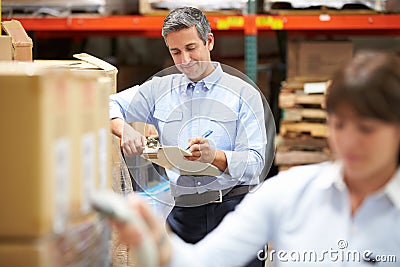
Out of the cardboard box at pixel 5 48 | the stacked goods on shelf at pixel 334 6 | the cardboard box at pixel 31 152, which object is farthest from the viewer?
the stacked goods on shelf at pixel 334 6

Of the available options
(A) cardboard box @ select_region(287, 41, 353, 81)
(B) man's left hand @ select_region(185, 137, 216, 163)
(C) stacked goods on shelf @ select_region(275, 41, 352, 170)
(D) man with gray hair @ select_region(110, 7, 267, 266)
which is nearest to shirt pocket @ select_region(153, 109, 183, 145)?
(D) man with gray hair @ select_region(110, 7, 267, 266)

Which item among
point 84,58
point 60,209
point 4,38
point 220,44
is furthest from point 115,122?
point 220,44

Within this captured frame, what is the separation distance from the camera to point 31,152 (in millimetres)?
1353

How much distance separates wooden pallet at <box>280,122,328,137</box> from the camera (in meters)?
4.75

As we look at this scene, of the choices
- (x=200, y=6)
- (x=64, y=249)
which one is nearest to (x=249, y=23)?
(x=200, y=6)

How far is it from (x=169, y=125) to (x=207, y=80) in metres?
0.22

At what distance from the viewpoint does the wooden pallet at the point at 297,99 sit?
4.73m

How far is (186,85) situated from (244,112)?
0.80ft

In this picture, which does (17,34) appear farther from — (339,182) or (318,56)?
(318,56)

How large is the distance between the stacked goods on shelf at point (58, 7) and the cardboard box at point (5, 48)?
259 centimetres

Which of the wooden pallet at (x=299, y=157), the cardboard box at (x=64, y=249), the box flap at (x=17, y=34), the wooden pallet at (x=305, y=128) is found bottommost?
the wooden pallet at (x=299, y=157)

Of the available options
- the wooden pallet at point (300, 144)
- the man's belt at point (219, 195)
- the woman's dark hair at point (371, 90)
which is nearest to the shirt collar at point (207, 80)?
the man's belt at point (219, 195)

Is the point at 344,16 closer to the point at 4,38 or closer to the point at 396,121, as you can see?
the point at 4,38

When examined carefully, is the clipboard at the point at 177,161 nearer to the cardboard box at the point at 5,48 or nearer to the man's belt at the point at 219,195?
the man's belt at the point at 219,195
